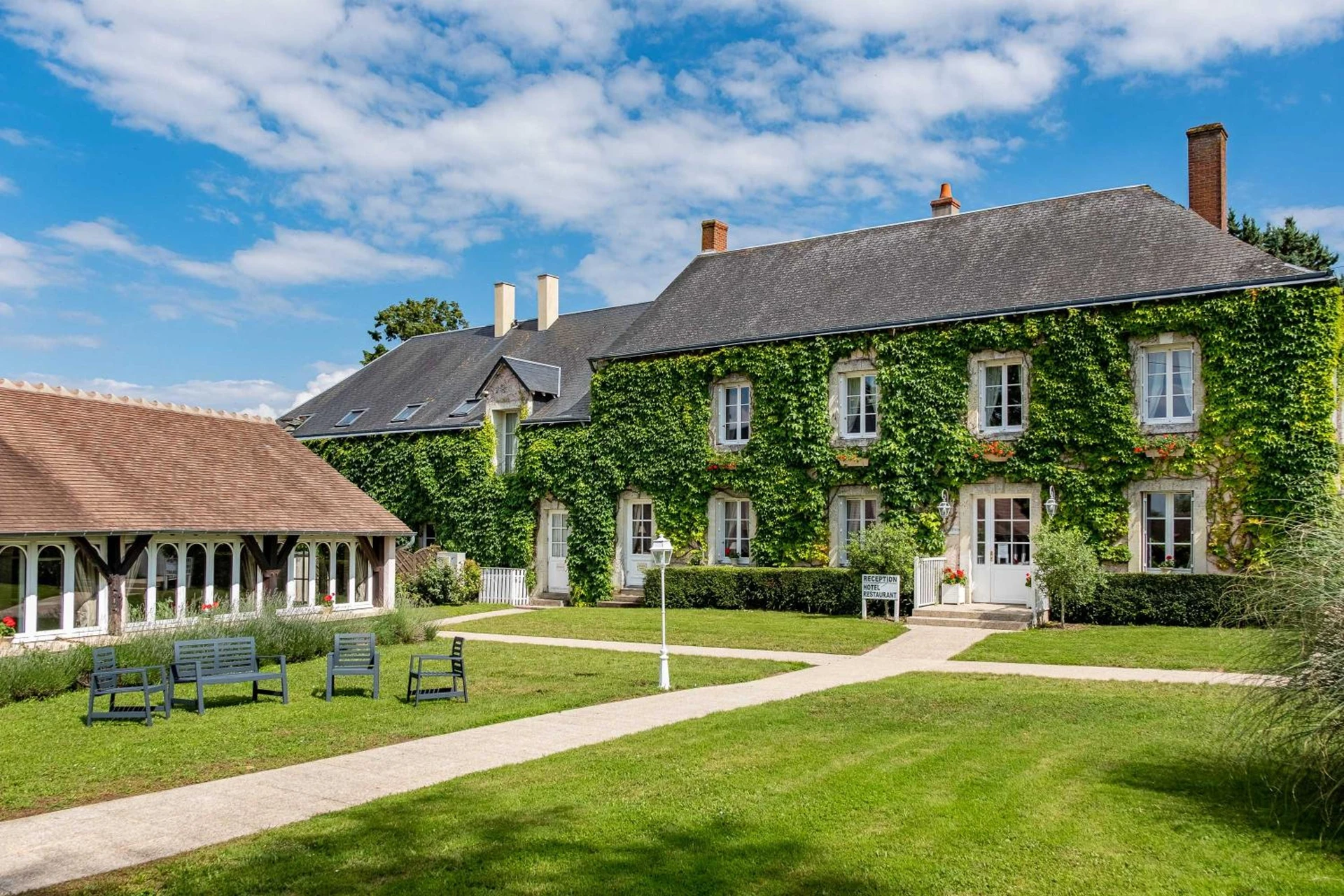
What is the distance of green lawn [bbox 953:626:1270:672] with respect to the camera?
50.6 ft

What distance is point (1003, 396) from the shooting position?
23.3m

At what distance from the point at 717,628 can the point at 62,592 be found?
444 inches

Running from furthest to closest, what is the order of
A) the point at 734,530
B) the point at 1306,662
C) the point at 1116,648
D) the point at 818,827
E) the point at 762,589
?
the point at 734,530 → the point at 762,589 → the point at 1116,648 → the point at 818,827 → the point at 1306,662

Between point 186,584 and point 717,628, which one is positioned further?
point 717,628

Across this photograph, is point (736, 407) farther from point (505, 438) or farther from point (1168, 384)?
point (1168, 384)

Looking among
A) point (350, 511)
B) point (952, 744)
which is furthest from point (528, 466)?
point (952, 744)

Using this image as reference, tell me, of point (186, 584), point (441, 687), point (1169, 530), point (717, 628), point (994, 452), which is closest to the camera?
point (441, 687)

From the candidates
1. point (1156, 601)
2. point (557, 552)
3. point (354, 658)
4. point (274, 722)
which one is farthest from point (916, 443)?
point (274, 722)

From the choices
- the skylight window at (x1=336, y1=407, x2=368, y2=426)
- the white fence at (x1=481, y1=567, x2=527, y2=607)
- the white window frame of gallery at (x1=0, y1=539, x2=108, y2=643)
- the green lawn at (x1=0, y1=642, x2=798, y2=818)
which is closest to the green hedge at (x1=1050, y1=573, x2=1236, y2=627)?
the green lawn at (x1=0, y1=642, x2=798, y2=818)

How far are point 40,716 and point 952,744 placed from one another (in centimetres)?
989

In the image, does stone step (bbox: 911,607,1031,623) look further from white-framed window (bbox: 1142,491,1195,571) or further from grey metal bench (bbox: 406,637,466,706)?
grey metal bench (bbox: 406,637,466,706)

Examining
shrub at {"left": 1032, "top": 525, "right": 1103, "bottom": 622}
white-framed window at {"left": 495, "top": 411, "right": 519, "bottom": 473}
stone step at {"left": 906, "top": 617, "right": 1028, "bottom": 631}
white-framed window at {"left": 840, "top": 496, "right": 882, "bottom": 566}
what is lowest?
stone step at {"left": 906, "top": 617, "right": 1028, "bottom": 631}

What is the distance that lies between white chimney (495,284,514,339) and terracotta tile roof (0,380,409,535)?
1168cm

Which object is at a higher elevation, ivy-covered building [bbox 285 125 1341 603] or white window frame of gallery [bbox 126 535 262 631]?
ivy-covered building [bbox 285 125 1341 603]
